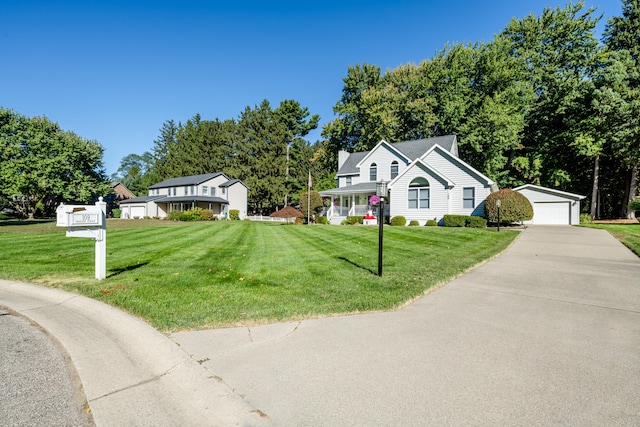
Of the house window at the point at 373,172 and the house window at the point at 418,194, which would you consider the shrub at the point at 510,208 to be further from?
the house window at the point at 373,172

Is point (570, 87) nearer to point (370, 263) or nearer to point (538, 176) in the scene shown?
point (538, 176)

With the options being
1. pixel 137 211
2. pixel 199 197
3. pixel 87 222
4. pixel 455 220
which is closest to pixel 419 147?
pixel 455 220

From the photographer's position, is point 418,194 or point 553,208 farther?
point 553,208

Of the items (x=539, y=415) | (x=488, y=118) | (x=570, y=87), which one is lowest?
(x=539, y=415)

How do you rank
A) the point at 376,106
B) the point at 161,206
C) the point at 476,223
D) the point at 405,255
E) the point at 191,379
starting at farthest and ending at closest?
the point at 161,206, the point at 376,106, the point at 476,223, the point at 405,255, the point at 191,379

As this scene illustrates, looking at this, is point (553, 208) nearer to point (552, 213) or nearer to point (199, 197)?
point (552, 213)

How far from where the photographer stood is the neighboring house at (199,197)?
4425 cm

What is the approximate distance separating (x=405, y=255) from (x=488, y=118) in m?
27.0

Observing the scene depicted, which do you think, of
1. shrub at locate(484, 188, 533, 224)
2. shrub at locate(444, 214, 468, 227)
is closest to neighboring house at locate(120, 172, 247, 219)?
shrub at locate(444, 214, 468, 227)

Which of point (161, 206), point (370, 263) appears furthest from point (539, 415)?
point (161, 206)

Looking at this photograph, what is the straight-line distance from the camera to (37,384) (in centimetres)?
271

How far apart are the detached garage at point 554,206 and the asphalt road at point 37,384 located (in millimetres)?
31528

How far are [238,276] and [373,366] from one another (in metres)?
4.33

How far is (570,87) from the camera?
30.0 m
